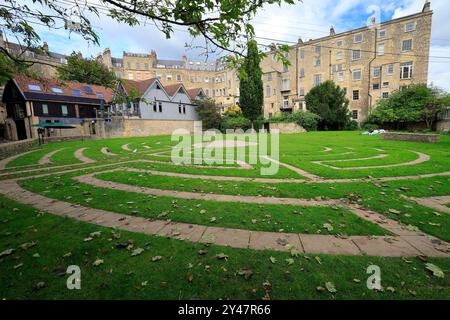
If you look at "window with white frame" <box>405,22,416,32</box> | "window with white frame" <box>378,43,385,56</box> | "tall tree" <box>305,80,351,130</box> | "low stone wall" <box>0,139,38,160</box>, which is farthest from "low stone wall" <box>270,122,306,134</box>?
"low stone wall" <box>0,139,38,160</box>

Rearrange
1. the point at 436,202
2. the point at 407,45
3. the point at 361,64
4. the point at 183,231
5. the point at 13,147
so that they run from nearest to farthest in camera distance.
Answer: the point at 183,231 < the point at 436,202 < the point at 13,147 < the point at 407,45 < the point at 361,64

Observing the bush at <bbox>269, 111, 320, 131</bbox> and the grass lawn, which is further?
the bush at <bbox>269, 111, 320, 131</bbox>

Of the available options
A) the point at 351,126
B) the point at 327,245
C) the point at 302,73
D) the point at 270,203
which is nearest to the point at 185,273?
the point at 327,245

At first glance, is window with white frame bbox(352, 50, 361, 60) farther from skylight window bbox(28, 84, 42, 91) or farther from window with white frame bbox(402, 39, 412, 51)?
skylight window bbox(28, 84, 42, 91)

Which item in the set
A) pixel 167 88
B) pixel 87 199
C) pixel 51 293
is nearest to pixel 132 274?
pixel 51 293

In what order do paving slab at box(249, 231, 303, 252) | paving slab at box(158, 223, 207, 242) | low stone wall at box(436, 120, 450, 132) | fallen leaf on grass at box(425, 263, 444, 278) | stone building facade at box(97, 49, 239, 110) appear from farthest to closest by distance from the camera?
stone building facade at box(97, 49, 239, 110) < low stone wall at box(436, 120, 450, 132) < paving slab at box(158, 223, 207, 242) < paving slab at box(249, 231, 303, 252) < fallen leaf on grass at box(425, 263, 444, 278)

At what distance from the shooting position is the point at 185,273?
2766mm

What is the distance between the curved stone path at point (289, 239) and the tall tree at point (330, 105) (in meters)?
33.6

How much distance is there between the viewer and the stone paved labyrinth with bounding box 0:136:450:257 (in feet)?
11.6

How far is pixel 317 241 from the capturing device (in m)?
3.46

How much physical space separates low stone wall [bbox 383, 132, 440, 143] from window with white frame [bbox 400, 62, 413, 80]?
80.5 feet

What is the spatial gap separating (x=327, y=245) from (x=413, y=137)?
2049 centimetres

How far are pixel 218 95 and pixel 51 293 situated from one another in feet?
220

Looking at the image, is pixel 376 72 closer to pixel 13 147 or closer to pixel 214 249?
pixel 214 249
